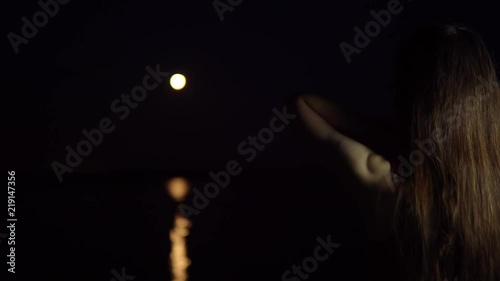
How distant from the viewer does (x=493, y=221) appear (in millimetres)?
1028

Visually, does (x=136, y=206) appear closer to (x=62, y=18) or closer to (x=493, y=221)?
(x=62, y=18)

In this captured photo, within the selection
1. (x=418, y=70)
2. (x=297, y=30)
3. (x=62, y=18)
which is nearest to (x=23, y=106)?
(x=62, y=18)
